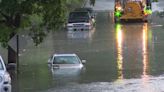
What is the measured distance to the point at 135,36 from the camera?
56312mm

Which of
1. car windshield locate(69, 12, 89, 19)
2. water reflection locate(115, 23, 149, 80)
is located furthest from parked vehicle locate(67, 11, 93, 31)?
water reflection locate(115, 23, 149, 80)

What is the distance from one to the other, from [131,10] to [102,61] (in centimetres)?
2799

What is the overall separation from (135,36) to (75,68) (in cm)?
2519

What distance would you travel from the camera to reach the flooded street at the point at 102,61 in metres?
24.0

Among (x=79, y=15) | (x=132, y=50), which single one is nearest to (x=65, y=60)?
(x=132, y=50)

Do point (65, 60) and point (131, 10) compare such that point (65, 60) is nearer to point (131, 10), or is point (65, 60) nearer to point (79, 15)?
point (131, 10)

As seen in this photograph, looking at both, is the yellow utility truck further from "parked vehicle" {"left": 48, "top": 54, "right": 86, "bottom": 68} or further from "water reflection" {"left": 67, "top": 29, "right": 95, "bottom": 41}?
"parked vehicle" {"left": 48, "top": 54, "right": 86, "bottom": 68}

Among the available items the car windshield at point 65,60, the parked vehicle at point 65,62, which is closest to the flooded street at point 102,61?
the parked vehicle at point 65,62

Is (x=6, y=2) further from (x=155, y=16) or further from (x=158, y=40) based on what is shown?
(x=155, y=16)

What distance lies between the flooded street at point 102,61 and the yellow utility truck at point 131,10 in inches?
43.1

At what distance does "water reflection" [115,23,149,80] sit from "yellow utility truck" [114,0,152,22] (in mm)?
954

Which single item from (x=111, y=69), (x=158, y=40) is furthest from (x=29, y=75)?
(x=158, y=40)

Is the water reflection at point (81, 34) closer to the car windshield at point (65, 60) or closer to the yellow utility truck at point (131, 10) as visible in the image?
the yellow utility truck at point (131, 10)

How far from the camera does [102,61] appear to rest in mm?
38062
